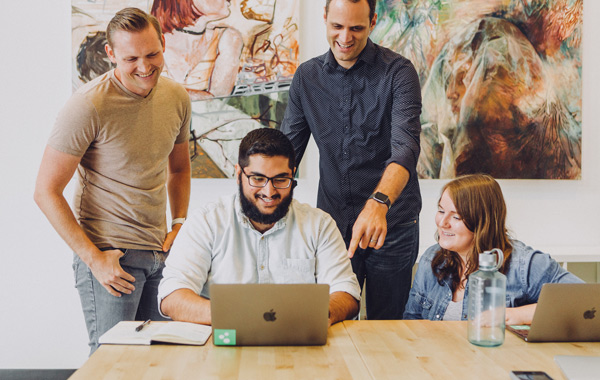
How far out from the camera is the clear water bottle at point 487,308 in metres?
1.47

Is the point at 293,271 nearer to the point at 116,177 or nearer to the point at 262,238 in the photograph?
the point at 262,238

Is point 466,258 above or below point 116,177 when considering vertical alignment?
below

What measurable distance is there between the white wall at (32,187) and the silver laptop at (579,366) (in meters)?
1.80

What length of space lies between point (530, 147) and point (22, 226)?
2.82 meters

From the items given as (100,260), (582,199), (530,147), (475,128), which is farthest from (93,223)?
(582,199)

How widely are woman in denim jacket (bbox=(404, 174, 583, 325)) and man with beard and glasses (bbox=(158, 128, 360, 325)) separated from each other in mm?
288

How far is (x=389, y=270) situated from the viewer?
2246 mm

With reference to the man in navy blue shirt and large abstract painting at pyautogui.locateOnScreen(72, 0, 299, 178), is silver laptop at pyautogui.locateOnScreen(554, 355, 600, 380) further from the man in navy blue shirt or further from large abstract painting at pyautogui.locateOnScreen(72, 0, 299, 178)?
large abstract painting at pyautogui.locateOnScreen(72, 0, 299, 178)

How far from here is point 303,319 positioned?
1.39 m

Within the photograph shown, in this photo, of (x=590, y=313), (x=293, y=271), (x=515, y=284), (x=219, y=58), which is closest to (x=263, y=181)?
(x=293, y=271)

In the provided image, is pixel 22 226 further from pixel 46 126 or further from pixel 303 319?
pixel 303 319

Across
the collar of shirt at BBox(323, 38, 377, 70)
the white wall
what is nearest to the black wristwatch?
the collar of shirt at BBox(323, 38, 377, 70)

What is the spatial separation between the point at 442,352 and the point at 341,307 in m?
0.42

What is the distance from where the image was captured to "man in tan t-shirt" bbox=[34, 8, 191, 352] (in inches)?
73.9
